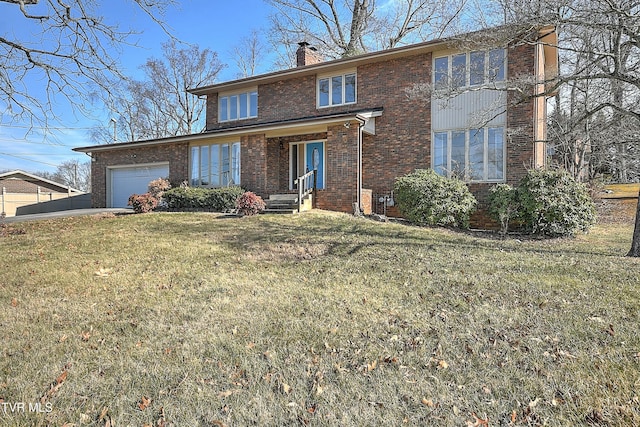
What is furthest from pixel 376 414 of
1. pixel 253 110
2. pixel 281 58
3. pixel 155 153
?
pixel 281 58

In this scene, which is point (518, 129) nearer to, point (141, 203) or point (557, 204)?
point (557, 204)

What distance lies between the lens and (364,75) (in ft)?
49.7

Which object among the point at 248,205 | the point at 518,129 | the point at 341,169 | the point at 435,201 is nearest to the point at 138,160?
the point at 248,205

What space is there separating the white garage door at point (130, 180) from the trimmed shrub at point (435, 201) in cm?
1217

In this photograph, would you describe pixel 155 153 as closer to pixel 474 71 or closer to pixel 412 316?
pixel 474 71

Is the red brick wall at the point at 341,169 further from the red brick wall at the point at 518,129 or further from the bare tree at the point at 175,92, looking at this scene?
the bare tree at the point at 175,92

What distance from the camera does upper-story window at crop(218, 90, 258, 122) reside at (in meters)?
17.9

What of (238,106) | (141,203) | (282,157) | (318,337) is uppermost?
(238,106)

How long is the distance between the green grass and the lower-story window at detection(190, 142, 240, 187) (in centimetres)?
878

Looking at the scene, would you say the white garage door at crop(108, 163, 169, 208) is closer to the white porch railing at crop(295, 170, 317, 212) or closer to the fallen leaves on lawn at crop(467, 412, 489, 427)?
the white porch railing at crop(295, 170, 317, 212)

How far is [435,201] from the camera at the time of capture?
1155 centimetres

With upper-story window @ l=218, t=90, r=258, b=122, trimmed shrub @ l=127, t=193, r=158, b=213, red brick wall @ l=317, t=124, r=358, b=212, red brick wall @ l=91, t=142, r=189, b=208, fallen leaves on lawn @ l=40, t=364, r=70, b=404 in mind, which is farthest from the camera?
upper-story window @ l=218, t=90, r=258, b=122

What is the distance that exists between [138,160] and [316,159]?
9.42 metres

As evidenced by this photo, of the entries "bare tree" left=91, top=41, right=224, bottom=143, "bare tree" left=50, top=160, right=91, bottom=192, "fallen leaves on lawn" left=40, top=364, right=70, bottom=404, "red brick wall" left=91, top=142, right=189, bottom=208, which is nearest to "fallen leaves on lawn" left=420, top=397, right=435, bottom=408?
"fallen leaves on lawn" left=40, top=364, right=70, bottom=404
